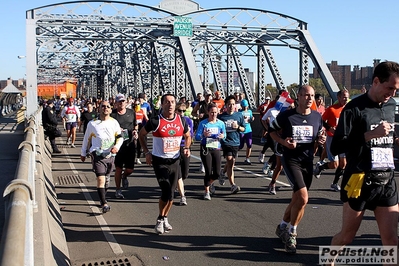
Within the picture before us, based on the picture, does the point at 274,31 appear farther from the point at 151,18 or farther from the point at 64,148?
the point at 64,148

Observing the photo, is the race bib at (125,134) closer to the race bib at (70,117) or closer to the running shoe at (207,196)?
the running shoe at (207,196)

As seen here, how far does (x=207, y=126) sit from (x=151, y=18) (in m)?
20.5

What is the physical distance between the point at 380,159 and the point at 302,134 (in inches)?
70.2

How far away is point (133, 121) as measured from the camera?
9789 mm

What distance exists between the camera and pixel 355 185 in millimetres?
4199

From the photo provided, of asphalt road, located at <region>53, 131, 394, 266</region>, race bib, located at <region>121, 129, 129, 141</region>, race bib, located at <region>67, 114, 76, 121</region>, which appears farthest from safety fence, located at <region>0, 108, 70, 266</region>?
race bib, located at <region>67, 114, 76, 121</region>

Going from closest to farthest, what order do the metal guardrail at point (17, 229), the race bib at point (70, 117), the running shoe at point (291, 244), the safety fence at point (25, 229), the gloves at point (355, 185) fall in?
the metal guardrail at point (17, 229) < the safety fence at point (25, 229) < the gloves at point (355, 185) < the running shoe at point (291, 244) < the race bib at point (70, 117)

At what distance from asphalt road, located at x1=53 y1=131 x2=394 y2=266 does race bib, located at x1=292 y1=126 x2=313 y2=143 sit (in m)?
1.35

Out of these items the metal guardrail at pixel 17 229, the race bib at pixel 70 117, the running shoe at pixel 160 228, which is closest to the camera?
the metal guardrail at pixel 17 229

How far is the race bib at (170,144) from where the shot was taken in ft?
22.3

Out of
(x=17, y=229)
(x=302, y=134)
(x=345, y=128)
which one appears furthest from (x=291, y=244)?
(x=17, y=229)

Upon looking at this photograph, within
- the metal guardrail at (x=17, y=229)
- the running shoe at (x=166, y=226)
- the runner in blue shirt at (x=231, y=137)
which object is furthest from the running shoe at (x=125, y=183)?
the metal guardrail at (x=17, y=229)

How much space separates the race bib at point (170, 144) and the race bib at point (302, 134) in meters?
1.77

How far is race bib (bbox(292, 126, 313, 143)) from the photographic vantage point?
5.96 m
